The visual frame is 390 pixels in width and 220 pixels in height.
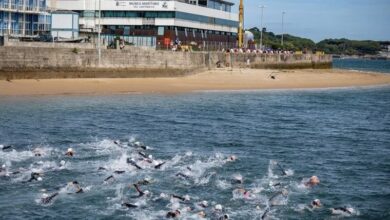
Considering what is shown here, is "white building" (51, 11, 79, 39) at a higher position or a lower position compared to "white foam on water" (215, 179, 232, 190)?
higher

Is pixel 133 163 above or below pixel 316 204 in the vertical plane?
above

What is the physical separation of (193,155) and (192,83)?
34.1m

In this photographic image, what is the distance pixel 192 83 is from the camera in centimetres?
6303

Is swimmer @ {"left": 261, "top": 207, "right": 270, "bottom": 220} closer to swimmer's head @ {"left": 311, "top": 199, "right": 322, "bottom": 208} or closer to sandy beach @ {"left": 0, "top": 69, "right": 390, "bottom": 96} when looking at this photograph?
swimmer's head @ {"left": 311, "top": 199, "right": 322, "bottom": 208}

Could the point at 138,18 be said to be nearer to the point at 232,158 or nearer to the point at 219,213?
the point at 232,158

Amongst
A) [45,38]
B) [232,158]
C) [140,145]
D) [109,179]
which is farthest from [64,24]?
[109,179]

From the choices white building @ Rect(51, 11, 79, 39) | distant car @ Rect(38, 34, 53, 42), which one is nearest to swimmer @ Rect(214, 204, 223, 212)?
distant car @ Rect(38, 34, 53, 42)

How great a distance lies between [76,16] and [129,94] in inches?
660

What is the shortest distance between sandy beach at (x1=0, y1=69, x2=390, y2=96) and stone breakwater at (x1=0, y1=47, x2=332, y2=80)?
2.50 feet

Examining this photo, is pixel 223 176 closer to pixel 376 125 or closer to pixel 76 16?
pixel 376 125

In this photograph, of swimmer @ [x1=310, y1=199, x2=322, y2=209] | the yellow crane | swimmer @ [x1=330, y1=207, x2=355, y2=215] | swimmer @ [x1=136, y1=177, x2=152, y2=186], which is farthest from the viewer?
the yellow crane

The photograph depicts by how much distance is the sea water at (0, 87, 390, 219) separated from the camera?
2114 centimetres

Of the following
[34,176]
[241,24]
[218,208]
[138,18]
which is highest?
[241,24]

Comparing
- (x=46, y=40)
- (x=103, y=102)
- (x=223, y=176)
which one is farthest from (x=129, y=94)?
(x=223, y=176)
